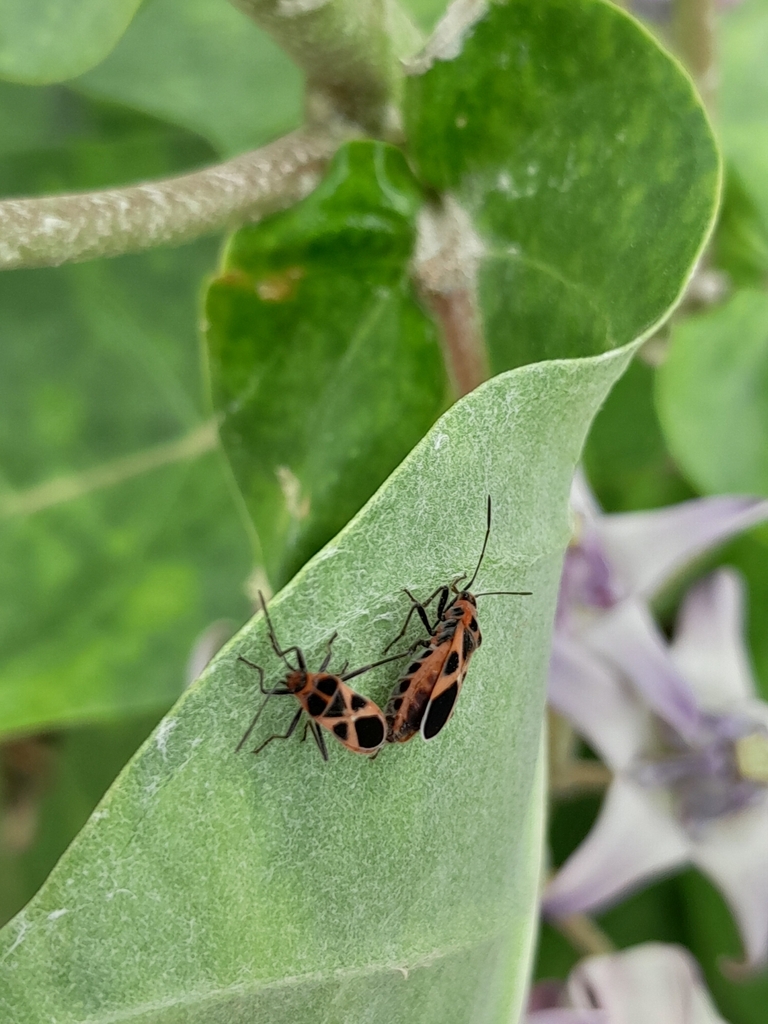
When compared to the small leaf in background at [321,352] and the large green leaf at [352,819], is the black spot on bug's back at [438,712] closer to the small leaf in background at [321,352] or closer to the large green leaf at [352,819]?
the large green leaf at [352,819]

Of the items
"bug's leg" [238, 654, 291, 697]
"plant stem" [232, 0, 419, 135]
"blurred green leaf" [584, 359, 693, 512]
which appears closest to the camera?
"bug's leg" [238, 654, 291, 697]

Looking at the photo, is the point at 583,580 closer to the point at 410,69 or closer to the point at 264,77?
the point at 410,69

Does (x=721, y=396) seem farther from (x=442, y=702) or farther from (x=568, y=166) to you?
(x=442, y=702)

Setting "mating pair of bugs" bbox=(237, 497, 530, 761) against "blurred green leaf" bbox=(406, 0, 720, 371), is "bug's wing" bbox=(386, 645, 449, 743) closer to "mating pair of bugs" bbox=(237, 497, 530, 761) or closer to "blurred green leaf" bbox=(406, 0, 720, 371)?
"mating pair of bugs" bbox=(237, 497, 530, 761)

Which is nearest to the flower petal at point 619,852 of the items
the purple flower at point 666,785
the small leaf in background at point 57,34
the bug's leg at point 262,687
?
the purple flower at point 666,785

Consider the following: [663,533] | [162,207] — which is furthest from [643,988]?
[162,207]

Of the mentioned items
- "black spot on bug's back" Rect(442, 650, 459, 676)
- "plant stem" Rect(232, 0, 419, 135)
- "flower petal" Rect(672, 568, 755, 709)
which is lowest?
"flower petal" Rect(672, 568, 755, 709)

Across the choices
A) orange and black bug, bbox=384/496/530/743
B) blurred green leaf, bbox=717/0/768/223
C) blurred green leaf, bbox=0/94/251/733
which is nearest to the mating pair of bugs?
orange and black bug, bbox=384/496/530/743
